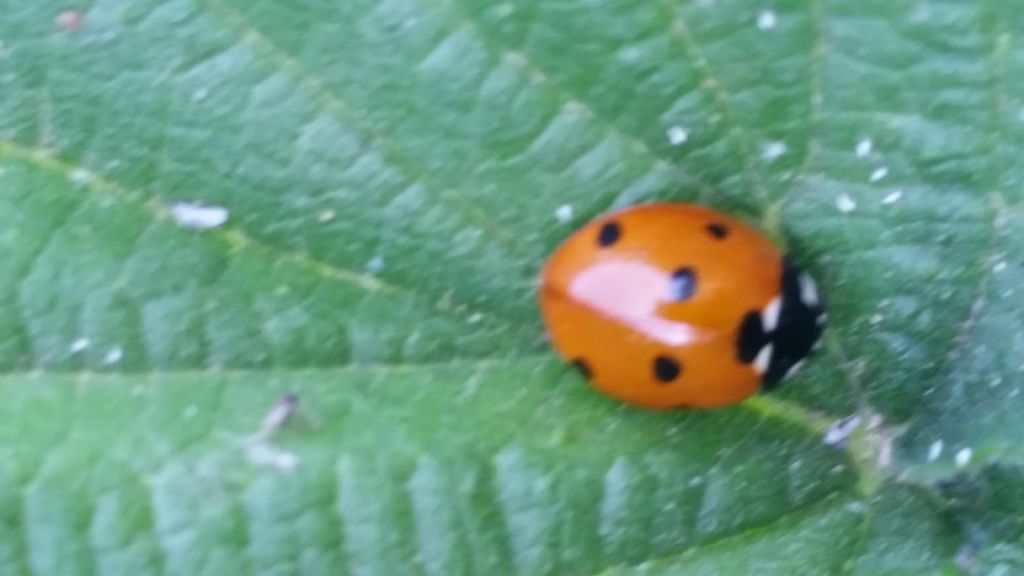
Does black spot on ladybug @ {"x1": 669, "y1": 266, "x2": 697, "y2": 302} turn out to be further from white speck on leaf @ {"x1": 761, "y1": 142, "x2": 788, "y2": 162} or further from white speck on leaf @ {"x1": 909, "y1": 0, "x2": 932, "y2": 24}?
white speck on leaf @ {"x1": 909, "y1": 0, "x2": 932, "y2": 24}

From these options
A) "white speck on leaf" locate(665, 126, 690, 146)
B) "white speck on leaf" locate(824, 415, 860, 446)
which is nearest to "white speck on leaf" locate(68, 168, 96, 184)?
"white speck on leaf" locate(665, 126, 690, 146)

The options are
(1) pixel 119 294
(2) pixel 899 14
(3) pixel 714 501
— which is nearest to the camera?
(2) pixel 899 14

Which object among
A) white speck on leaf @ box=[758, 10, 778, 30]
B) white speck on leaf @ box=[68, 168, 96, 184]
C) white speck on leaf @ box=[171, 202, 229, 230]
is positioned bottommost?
white speck on leaf @ box=[171, 202, 229, 230]

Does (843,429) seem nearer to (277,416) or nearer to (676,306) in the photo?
(676,306)

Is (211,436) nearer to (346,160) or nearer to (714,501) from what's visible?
(346,160)

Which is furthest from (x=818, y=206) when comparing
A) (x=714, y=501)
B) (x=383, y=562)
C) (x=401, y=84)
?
(x=383, y=562)

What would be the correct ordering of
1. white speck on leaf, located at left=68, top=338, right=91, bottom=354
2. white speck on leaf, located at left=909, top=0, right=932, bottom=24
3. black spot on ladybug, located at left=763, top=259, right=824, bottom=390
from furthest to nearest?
black spot on ladybug, located at left=763, top=259, right=824, bottom=390 < white speck on leaf, located at left=68, top=338, right=91, bottom=354 < white speck on leaf, located at left=909, top=0, right=932, bottom=24
